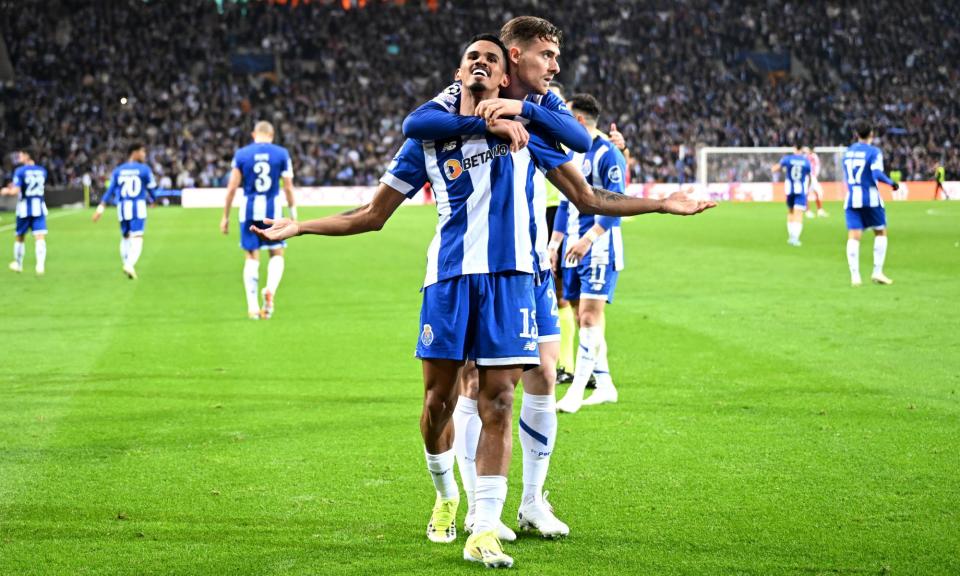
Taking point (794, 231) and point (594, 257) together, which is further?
point (794, 231)

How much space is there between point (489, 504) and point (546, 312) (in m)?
0.91

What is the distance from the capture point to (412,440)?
22.7 feet

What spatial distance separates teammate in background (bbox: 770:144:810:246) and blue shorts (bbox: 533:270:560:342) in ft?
62.3

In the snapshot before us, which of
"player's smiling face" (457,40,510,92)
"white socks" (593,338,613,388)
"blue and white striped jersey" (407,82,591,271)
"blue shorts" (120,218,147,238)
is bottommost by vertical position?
"white socks" (593,338,613,388)

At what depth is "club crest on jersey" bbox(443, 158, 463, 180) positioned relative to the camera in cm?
447

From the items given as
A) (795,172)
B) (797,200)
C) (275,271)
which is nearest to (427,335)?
(275,271)

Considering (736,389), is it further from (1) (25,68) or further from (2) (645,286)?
(1) (25,68)

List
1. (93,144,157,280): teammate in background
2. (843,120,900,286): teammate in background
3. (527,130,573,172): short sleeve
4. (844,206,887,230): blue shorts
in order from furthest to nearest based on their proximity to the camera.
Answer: (93,144,157,280): teammate in background, (844,206,887,230): blue shorts, (843,120,900,286): teammate in background, (527,130,573,172): short sleeve

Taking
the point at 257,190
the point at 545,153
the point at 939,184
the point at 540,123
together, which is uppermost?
the point at 540,123

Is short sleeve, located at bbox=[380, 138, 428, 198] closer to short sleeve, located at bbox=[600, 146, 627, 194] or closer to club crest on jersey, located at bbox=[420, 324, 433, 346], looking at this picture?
club crest on jersey, located at bbox=[420, 324, 433, 346]

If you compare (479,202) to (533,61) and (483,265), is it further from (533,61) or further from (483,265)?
Answer: (533,61)

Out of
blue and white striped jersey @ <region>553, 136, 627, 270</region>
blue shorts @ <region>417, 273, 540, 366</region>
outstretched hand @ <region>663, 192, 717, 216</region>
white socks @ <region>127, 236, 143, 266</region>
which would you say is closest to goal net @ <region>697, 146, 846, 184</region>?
white socks @ <region>127, 236, 143, 266</region>

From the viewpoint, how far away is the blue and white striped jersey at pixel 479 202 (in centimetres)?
446

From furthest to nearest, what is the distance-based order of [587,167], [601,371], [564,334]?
[564,334], [601,371], [587,167]
